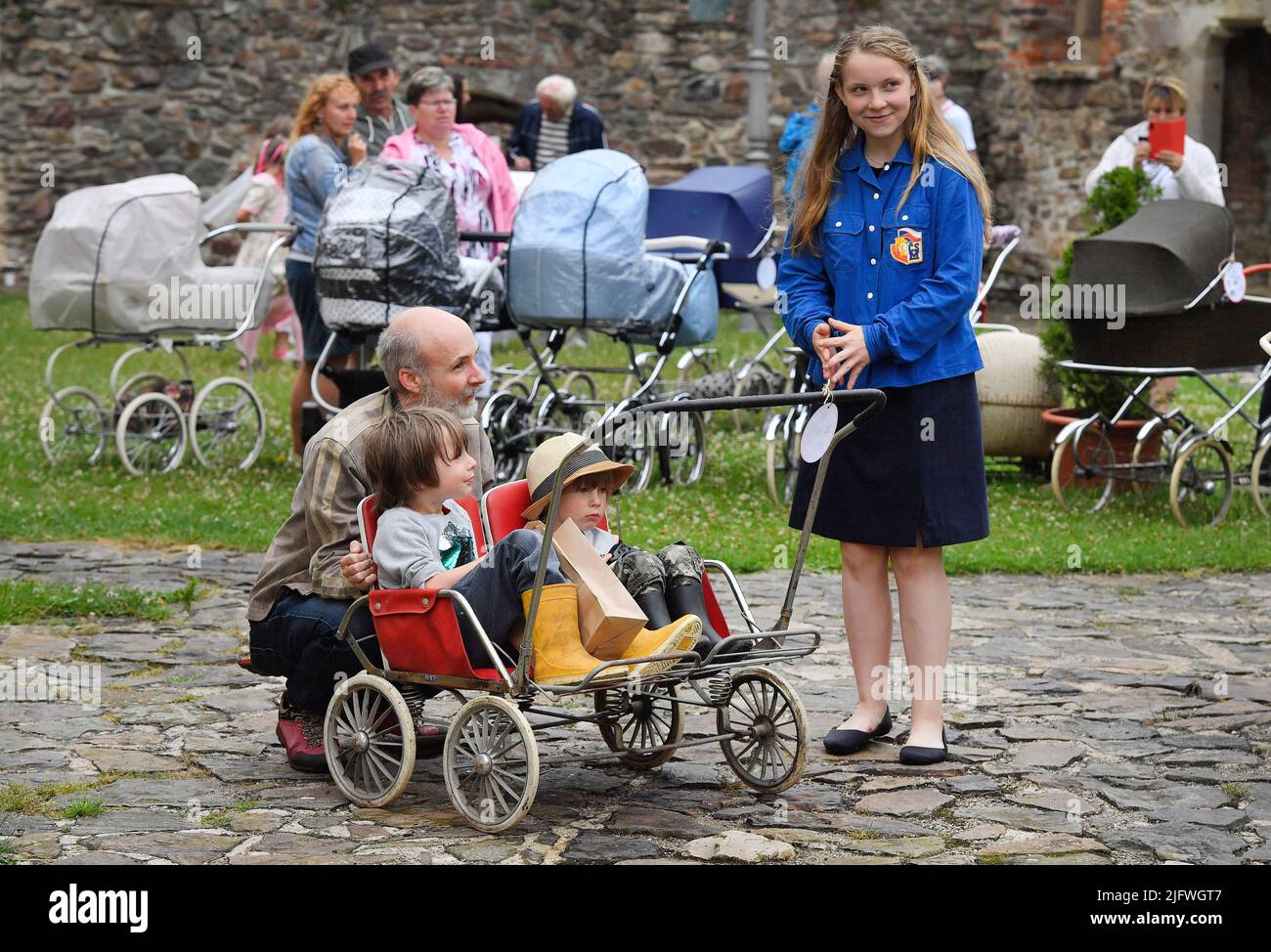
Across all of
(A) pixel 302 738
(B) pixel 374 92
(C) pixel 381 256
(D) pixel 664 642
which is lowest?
(A) pixel 302 738

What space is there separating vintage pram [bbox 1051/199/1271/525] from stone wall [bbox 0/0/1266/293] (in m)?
11.9

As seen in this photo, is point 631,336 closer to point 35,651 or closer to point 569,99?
point 35,651

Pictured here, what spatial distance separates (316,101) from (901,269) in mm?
5836

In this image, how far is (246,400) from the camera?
36.0 feet

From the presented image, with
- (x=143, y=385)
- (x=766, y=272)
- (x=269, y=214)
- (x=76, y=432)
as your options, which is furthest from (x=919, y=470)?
(x=269, y=214)

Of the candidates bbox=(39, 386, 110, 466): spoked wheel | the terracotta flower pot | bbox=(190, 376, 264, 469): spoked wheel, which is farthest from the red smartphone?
bbox=(39, 386, 110, 466): spoked wheel

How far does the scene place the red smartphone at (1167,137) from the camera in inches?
416

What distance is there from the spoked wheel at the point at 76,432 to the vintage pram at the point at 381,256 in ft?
7.63

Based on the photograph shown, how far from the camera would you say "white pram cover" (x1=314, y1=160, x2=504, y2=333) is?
8.68m

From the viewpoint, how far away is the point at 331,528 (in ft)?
16.2

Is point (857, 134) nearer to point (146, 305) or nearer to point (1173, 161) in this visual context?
point (146, 305)

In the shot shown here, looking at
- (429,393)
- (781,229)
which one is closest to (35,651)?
(429,393)

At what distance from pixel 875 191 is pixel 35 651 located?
335 centimetres

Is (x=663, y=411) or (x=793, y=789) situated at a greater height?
(x=663, y=411)
